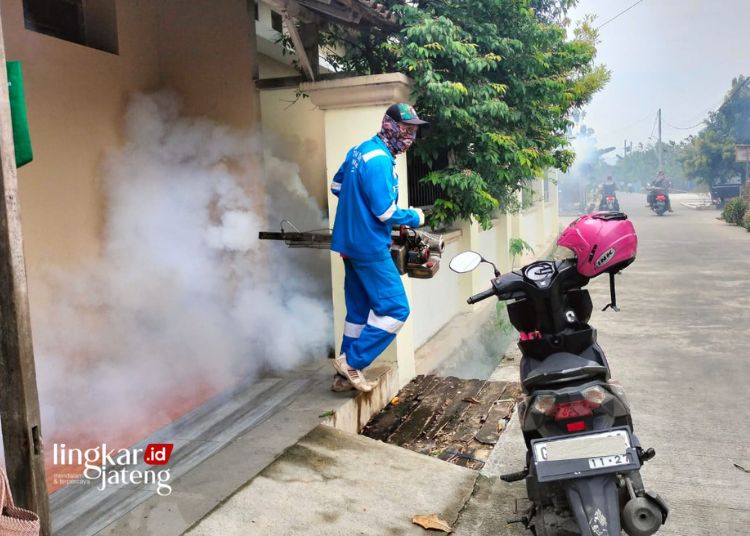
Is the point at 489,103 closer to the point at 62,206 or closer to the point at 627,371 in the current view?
the point at 627,371

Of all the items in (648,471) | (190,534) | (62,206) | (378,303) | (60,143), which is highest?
(60,143)

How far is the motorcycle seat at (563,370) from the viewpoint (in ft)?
9.23

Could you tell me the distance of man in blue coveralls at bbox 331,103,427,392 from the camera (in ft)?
13.6

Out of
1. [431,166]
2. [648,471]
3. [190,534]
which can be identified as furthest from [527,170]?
[190,534]

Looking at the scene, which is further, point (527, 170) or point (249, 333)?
point (527, 170)

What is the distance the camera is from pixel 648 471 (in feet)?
12.9

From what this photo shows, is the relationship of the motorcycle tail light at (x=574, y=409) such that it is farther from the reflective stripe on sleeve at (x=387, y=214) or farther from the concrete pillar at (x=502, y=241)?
the concrete pillar at (x=502, y=241)

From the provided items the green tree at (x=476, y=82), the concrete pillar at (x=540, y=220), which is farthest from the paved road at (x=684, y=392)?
the concrete pillar at (x=540, y=220)

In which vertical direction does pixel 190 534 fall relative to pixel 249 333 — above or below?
below

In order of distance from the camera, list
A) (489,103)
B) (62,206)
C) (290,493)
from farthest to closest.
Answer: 1. (489,103)
2. (62,206)
3. (290,493)

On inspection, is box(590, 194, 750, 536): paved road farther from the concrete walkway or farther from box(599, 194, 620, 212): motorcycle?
box(599, 194, 620, 212): motorcycle

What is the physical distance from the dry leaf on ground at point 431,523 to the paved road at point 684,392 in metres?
0.08

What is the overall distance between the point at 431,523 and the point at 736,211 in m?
21.5

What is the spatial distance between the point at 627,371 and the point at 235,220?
3724 mm
